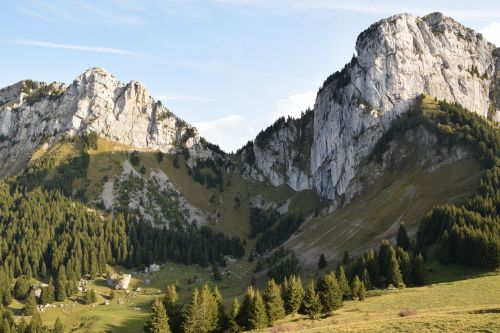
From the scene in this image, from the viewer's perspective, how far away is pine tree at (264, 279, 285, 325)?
255ft

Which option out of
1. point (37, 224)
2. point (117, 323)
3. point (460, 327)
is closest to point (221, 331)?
point (460, 327)

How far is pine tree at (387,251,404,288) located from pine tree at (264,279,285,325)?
31500mm

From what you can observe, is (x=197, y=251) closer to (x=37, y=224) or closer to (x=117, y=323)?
(x=37, y=224)

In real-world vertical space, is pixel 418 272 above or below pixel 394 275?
above

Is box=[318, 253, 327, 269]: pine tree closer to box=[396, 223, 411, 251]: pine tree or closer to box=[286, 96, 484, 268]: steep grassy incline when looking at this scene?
box=[286, 96, 484, 268]: steep grassy incline

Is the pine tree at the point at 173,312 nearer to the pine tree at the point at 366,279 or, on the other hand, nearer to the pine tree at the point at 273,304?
the pine tree at the point at 273,304

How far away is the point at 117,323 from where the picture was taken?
118 metres

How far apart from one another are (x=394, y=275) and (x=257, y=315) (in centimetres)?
3982

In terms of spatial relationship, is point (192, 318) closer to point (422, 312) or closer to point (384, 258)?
point (422, 312)

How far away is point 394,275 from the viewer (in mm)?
100562

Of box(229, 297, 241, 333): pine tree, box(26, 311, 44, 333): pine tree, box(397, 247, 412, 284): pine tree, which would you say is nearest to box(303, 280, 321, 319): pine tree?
box(229, 297, 241, 333): pine tree

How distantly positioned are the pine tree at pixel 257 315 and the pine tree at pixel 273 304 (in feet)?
6.06

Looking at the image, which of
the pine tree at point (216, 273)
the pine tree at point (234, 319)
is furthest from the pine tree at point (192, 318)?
the pine tree at point (216, 273)

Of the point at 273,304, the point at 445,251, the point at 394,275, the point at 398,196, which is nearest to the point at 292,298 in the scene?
the point at 273,304
